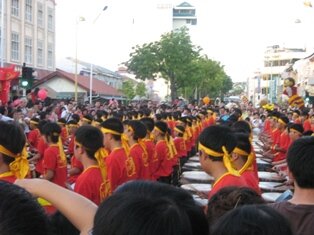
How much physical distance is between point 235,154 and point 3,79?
12.1 meters

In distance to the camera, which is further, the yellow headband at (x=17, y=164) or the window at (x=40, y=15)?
the window at (x=40, y=15)

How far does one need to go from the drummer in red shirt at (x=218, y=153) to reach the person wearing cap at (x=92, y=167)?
3.39 feet

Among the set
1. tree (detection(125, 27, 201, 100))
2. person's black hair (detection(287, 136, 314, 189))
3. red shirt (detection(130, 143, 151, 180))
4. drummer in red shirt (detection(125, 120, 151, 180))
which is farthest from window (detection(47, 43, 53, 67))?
person's black hair (detection(287, 136, 314, 189))

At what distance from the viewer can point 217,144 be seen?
15.7 ft

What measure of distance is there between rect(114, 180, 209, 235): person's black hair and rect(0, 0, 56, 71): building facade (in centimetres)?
3262

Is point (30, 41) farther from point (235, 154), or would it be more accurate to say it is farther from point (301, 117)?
point (235, 154)

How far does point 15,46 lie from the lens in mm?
36781

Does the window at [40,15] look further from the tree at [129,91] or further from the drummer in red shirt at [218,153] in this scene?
the drummer in red shirt at [218,153]

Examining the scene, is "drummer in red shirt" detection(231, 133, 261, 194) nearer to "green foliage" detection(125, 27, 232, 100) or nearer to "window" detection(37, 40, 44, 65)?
"green foliage" detection(125, 27, 232, 100)

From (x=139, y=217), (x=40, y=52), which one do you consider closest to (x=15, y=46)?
(x=40, y=52)

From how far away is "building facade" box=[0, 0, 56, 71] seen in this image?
35000 mm

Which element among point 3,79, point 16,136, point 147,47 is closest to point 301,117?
point 3,79

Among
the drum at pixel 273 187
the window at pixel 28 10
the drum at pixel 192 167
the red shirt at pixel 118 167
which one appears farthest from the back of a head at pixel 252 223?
the window at pixel 28 10

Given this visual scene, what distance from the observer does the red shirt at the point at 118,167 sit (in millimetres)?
6203
